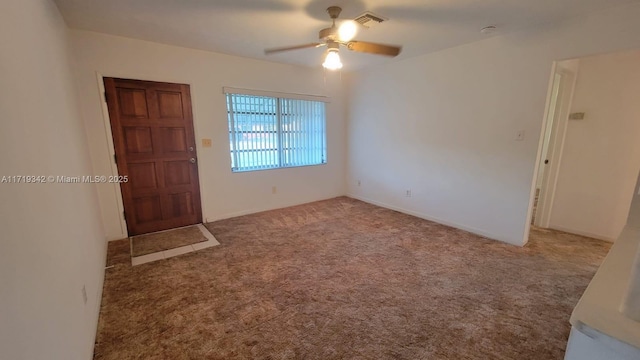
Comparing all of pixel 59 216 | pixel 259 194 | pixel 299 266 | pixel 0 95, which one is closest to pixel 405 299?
pixel 299 266

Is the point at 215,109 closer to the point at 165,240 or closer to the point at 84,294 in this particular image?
the point at 165,240

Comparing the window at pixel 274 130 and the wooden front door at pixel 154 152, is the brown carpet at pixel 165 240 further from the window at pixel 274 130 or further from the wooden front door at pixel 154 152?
the window at pixel 274 130

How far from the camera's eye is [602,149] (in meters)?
3.22

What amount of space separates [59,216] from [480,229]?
13.5 ft

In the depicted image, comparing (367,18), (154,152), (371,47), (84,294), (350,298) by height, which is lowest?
(350,298)

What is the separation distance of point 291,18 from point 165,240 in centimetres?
296

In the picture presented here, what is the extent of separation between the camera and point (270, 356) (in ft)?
5.36

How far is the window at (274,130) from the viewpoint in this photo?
4.06 metres

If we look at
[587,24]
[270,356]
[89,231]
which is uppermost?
[587,24]

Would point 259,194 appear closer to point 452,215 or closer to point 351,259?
point 351,259

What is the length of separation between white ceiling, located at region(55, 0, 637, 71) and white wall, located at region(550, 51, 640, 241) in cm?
123

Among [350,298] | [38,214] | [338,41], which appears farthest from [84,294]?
[338,41]

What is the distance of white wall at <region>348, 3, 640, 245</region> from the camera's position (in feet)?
8.79

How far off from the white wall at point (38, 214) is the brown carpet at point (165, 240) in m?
1.05
